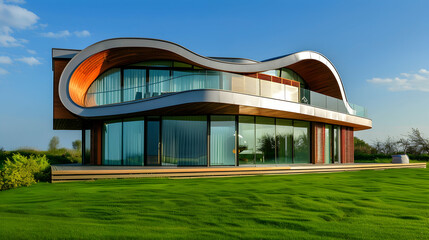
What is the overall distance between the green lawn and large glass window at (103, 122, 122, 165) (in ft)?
29.1

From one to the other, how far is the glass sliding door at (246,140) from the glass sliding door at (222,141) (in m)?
0.45

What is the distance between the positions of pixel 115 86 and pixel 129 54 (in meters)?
2.47

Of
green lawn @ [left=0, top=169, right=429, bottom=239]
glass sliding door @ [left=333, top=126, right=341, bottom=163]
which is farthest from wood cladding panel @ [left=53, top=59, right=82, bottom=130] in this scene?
glass sliding door @ [left=333, top=126, right=341, bottom=163]

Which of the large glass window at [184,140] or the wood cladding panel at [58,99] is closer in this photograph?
the large glass window at [184,140]

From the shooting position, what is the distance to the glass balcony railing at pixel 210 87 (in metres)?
16.0

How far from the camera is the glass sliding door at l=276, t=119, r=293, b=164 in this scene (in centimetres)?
2019

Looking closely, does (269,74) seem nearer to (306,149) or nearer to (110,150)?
(306,149)

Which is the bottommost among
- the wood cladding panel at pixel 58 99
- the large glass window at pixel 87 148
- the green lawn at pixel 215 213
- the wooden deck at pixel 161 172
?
the green lawn at pixel 215 213

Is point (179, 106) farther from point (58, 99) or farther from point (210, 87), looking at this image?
point (58, 99)

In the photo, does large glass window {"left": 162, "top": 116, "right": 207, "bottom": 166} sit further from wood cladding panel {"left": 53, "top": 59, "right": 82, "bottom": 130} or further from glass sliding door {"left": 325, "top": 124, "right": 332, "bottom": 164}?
glass sliding door {"left": 325, "top": 124, "right": 332, "bottom": 164}


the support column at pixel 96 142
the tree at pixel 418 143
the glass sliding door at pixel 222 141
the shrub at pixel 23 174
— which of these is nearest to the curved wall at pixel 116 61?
the support column at pixel 96 142

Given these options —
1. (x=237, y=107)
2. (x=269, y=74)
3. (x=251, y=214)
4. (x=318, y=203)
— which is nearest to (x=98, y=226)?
(x=251, y=214)

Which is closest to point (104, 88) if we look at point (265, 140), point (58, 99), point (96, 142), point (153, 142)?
point (58, 99)

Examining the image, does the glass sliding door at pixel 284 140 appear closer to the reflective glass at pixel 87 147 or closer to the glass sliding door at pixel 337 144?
the glass sliding door at pixel 337 144
